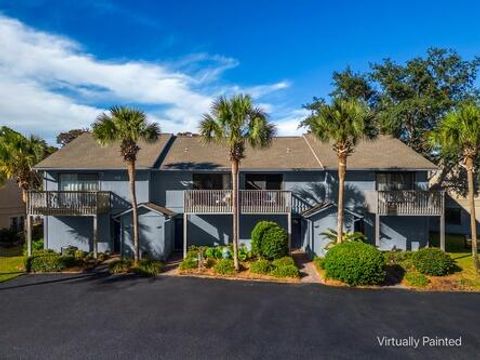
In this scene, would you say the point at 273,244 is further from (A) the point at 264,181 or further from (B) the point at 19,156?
(B) the point at 19,156

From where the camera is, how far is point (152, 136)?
21656mm

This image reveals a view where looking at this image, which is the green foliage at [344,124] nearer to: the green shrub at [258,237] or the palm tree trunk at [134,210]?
the green shrub at [258,237]

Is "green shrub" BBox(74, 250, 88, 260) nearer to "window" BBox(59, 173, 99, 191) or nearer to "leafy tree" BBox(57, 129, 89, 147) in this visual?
"window" BBox(59, 173, 99, 191)

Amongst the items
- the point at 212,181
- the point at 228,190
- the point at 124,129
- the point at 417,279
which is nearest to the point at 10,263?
the point at 124,129

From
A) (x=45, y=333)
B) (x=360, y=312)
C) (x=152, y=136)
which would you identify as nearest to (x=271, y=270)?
(x=360, y=312)

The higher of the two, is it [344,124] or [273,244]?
[344,124]

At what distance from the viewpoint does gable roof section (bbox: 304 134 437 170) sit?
25656 millimetres

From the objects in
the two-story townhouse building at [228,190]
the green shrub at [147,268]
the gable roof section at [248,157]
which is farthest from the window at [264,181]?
the green shrub at [147,268]

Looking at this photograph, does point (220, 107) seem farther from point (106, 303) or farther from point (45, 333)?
point (45, 333)

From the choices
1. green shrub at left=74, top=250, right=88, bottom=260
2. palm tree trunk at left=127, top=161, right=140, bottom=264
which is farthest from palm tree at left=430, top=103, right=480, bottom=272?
green shrub at left=74, top=250, right=88, bottom=260

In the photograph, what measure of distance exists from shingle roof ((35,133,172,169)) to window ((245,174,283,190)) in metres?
6.51

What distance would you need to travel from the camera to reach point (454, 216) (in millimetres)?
36250

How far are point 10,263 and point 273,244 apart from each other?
51.3ft

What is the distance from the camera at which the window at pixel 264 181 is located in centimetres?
2666
